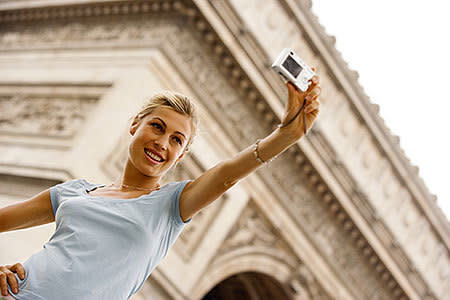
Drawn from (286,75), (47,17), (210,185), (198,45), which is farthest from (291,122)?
(47,17)

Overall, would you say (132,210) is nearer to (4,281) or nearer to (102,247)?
(102,247)

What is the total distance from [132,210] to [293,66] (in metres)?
0.54

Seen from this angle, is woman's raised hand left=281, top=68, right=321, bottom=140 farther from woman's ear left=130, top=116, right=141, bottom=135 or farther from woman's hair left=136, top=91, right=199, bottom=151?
woman's ear left=130, top=116, right=141, bottom=135

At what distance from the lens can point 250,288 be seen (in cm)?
953

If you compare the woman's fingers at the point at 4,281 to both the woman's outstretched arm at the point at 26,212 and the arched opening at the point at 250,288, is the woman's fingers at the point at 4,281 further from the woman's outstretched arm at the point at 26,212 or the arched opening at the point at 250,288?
the arched opening at the point at 250,288

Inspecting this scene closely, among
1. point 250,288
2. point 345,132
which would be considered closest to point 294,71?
point 345,132

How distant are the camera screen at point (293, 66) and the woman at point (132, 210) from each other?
0.16ft

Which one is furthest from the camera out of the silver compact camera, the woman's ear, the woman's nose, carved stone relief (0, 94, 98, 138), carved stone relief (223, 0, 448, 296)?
carved stone relief (223, 0, 448, 296)

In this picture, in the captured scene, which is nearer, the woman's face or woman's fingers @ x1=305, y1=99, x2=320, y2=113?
woman's fingers @ x1=305, y1=99, x2=320, y2=113

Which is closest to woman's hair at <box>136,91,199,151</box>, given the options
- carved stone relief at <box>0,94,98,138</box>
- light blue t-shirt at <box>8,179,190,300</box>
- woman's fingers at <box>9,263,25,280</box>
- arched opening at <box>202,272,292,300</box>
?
light blue t-shirt at <box>8,179,190,300</box>

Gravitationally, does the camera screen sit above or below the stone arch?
below

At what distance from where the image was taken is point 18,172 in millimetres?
6270

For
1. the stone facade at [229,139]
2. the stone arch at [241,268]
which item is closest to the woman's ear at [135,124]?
the stone facade at [229,139]

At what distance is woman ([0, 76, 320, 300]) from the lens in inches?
51.1
